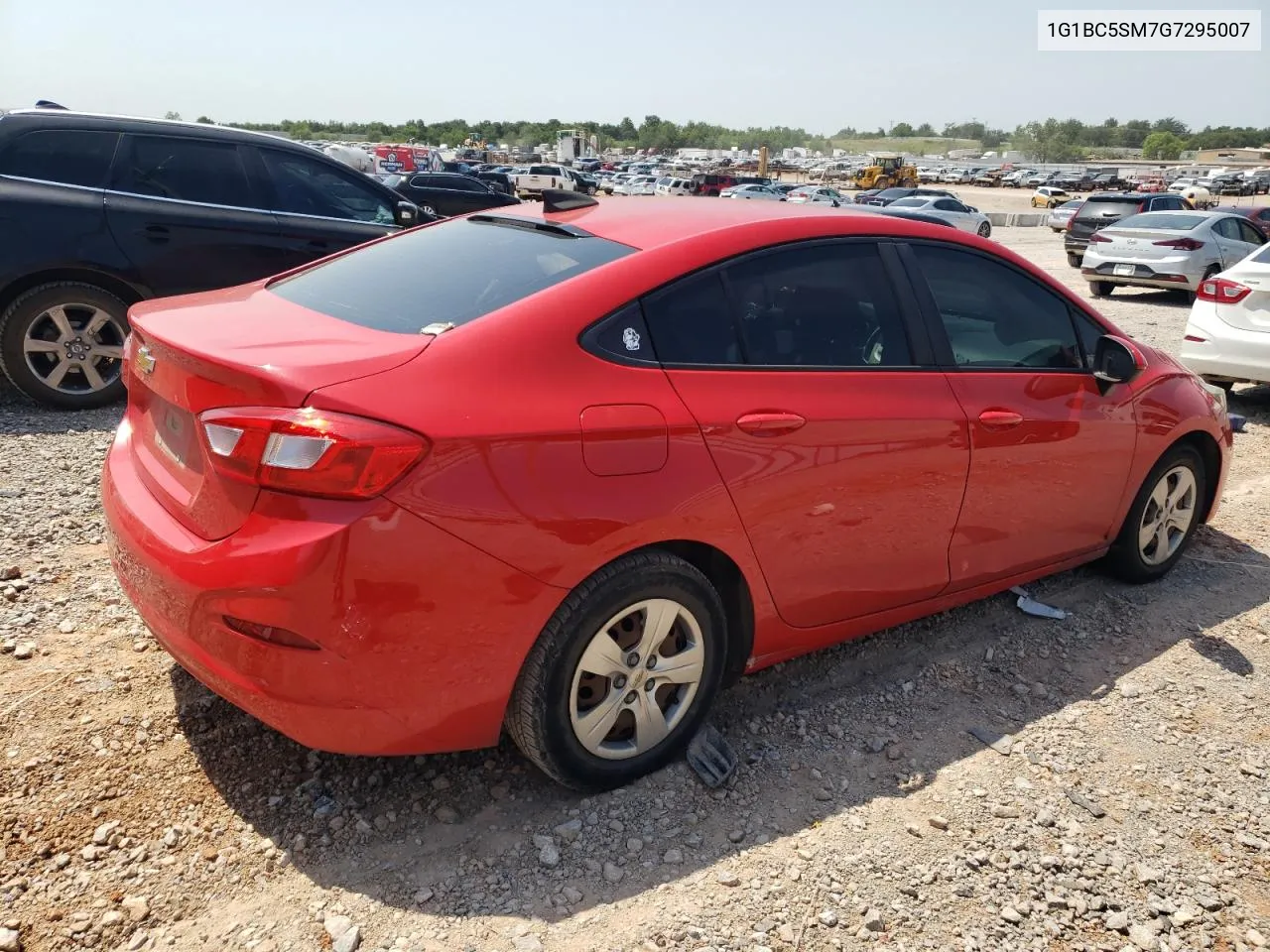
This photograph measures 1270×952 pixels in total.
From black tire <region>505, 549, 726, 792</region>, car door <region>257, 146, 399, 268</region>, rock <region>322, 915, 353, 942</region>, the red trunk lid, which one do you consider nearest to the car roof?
the red trunk lid

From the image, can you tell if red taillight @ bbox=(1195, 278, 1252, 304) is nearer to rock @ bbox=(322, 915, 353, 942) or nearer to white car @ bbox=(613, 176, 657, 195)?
rock @ bbox=(322, 915, 353, 942)

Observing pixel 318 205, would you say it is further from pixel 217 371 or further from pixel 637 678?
pixel 637 678

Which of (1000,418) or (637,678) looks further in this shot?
(1000,418)

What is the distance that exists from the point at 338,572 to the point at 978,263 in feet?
8.56

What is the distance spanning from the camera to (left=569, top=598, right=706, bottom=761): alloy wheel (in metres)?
2.60

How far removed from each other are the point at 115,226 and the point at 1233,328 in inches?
318

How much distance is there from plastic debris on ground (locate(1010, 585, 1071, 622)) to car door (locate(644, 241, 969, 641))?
874 mm

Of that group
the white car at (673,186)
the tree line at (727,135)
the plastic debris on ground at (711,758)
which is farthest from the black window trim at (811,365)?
the tree line at (727,135)

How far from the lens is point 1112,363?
12.5ft

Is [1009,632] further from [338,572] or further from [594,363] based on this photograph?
[338,572]

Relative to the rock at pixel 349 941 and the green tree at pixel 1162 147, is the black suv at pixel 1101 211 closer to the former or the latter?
the rock at pixel 349 941

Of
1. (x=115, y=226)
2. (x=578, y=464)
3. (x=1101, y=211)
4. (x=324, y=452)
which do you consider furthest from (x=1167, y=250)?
(x=324, y=452)

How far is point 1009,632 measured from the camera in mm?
3934

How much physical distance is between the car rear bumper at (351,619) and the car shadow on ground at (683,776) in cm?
13
